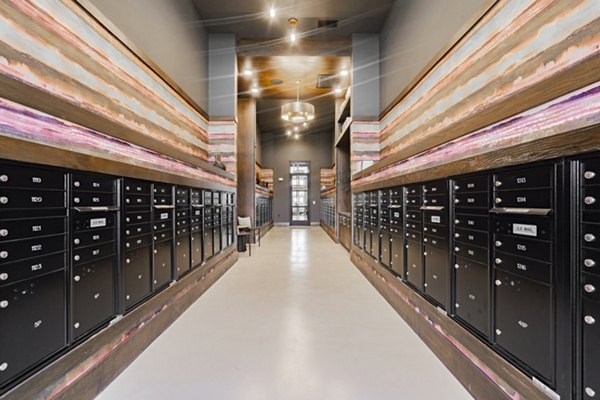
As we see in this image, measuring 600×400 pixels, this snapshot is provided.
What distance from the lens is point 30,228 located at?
49.4 inches

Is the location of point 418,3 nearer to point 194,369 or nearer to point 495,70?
point 495,70

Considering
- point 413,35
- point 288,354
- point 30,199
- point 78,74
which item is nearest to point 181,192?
Result: point 78,74

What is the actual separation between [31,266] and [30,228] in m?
0.16

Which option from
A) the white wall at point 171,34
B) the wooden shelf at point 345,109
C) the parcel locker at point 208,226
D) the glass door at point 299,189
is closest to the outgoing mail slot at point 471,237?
the parcel locker at point 208,226

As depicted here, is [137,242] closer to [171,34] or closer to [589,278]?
[589,278]

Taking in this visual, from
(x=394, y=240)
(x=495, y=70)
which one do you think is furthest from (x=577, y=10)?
(x=394, y=240)

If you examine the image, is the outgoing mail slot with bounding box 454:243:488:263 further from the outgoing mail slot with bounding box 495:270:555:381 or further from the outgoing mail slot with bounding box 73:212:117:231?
the outgoing mail slot with bounding box 73:212:117:231

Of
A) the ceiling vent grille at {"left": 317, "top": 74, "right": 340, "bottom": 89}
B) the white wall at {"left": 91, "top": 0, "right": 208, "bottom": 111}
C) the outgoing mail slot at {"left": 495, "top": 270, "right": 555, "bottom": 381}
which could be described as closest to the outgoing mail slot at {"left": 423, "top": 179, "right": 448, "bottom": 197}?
the outgoing mail slot at {"left": 495, "top": 270, "right": 555, "bottom": 381}

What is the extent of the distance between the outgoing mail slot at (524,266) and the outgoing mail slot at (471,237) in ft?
0.35

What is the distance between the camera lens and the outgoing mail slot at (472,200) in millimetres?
1537

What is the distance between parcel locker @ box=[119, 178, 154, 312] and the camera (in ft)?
6.41

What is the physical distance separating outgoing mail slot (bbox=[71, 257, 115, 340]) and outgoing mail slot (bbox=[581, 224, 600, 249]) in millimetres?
2171

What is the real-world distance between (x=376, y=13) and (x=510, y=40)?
386cm

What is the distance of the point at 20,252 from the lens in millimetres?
1212
